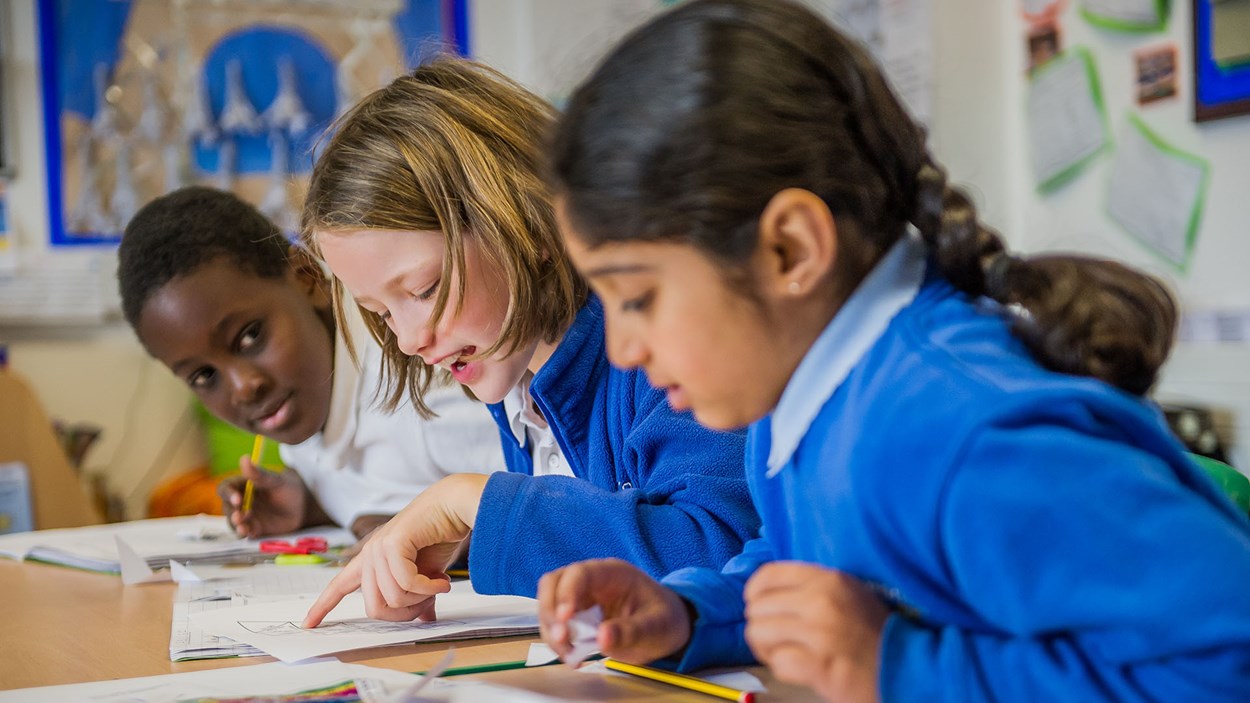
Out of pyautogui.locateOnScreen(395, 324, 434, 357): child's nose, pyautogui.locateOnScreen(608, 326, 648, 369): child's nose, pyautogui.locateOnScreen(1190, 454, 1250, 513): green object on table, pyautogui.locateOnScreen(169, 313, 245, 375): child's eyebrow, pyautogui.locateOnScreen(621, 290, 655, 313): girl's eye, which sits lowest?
pyautogui.locateOnScreen(169, 313, 245, 375): child's eyebrow

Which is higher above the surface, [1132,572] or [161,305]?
[1132,572]

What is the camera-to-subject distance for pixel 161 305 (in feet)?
4.63

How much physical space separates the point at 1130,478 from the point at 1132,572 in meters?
0.04

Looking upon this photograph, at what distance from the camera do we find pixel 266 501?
1471mm

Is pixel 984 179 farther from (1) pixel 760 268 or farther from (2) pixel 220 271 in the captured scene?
(1) pixel 760 268

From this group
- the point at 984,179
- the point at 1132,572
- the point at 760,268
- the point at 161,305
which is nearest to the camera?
the point at 1132,572

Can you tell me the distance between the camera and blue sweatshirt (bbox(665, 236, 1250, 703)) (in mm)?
450

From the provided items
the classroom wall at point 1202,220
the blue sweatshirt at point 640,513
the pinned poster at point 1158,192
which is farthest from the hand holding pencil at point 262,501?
the pinned poster at point 1158,192

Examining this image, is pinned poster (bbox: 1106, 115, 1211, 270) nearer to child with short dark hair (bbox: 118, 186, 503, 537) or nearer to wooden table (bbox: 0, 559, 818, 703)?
child with short dark hair (bbox: 118, 186, 503, 537)

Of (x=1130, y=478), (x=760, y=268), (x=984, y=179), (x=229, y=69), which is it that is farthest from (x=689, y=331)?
(x=229, y=69)

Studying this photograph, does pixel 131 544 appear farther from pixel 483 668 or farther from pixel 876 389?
pixel 876 389

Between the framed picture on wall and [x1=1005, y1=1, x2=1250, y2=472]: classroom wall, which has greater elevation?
the framed picture on wall

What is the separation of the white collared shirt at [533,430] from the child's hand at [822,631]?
59 centimetres

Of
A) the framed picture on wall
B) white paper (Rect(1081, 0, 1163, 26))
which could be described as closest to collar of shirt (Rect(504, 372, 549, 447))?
the framed picture on wall
